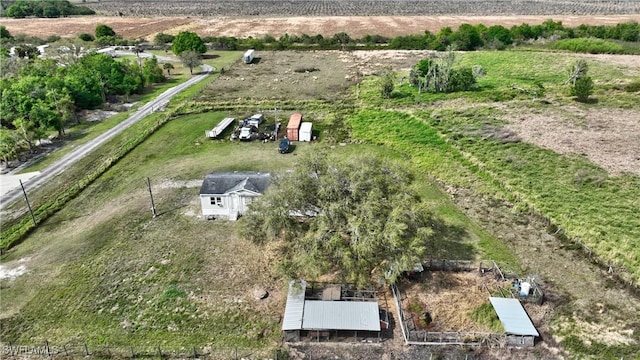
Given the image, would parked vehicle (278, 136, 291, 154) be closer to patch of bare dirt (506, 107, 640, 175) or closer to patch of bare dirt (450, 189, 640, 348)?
patch of bare dirt (450, 189, 640, 348)

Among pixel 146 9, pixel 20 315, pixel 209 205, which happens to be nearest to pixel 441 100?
pixel 209 205

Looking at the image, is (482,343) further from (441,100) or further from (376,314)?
(441,100)

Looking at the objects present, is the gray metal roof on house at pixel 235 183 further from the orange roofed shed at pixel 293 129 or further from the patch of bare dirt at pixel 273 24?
the patch of bare dirt at pixel 273 24

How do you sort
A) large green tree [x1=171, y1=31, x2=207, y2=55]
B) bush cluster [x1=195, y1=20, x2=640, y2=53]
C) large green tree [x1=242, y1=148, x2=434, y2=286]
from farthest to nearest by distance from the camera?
bush cluster [x1=195, y1=20, x2=640, y2=53] < large green tree [x1=171, y1=31, x2=207, y2=55] < large green tree [x1=242, y1=148, x2=434, y2=286]

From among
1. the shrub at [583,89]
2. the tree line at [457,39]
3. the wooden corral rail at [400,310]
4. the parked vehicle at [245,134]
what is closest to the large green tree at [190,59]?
the tree line at [457,39]

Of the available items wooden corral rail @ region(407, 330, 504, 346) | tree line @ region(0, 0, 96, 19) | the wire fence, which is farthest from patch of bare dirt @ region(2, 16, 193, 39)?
wooden corral rail @ region(407, 330, 504, 346)
